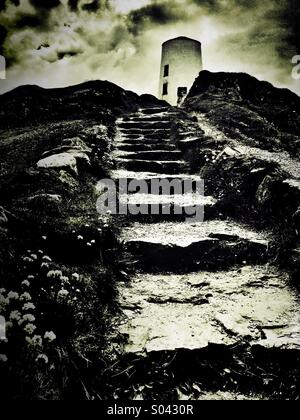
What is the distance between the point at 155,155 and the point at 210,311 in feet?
17.5

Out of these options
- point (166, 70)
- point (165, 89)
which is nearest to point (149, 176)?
point (165, 89)

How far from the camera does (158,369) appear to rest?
2910 mm

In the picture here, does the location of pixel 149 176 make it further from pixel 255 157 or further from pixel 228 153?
pixel 255 157

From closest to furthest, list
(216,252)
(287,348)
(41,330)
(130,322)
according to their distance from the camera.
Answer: (41,330)
(287,348)
(130,322)
(216,252)

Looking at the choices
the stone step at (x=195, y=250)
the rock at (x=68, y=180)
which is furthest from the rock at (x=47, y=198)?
the stone step at (x=195, y=250)

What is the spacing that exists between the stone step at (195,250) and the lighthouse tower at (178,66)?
22772 millimetres

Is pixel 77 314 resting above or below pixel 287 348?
above

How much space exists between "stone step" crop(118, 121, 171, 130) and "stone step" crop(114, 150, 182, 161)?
207cm

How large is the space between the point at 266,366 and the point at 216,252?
2073 mm

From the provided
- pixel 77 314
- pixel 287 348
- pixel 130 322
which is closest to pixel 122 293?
pixel 130 322
